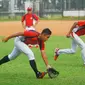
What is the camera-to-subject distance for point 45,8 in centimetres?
7862

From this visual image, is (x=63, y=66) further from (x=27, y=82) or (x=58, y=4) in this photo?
(x=58, y=4)

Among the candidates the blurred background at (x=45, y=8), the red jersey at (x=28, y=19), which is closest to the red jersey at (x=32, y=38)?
the red jersey at (x=28, y=19)

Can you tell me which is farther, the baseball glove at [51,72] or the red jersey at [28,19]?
the red jersey at [28,19]

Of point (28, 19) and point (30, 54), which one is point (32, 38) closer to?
point (30, 54)

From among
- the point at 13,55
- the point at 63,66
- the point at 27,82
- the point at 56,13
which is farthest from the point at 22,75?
the point at 56,13

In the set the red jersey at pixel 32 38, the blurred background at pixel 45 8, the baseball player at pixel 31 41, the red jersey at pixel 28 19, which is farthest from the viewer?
the blurred background at pixel 45 8

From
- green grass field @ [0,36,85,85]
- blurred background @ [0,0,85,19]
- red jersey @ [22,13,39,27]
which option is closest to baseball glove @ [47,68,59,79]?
green grass field @ [0,36,85,85]

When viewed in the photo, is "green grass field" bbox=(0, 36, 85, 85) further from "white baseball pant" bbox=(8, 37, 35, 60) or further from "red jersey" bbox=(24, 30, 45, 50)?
"red jersey" bbox=(24, 30, 45, 50)

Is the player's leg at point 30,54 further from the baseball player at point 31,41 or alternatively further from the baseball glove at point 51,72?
the baseball glove at point 51,72

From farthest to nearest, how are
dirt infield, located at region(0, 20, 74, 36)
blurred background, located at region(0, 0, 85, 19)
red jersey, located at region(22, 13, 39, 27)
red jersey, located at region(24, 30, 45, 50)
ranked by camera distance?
blurred background, located at region(0, 0, 85, 19) → dirt infield, located at region(0, 20, 74, 36) → red jersey, located at region(22, 13, 39, 27) → red jersey, located at region(24, 30, 45, 50)

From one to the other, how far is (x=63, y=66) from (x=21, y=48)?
3.21 metres

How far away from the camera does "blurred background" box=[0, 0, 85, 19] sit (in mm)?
69312

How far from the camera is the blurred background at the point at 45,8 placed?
227 feet

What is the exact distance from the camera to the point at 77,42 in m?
13.2
